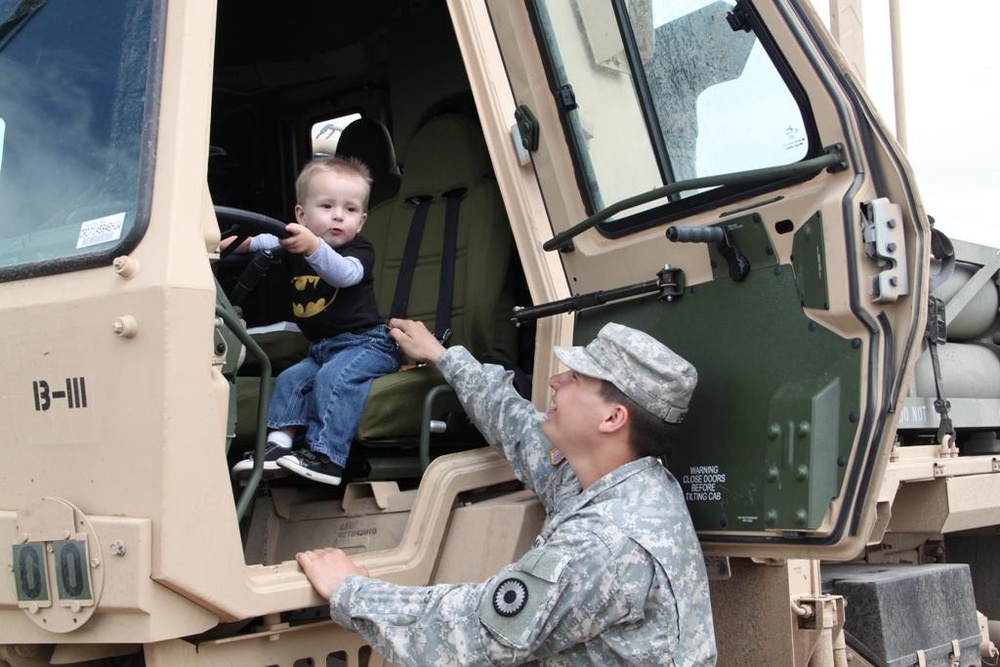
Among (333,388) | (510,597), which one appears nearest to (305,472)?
(333,388)

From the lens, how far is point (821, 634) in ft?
10.2

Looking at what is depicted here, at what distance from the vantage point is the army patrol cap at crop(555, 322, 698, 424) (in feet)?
8.52

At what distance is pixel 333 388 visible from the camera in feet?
9.78

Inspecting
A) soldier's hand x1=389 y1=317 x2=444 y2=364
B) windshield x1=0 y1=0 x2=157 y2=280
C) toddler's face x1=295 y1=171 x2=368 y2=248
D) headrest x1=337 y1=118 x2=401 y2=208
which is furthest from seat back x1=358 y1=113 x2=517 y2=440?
windshield x1=0 y1=0 x2=157 y2=280

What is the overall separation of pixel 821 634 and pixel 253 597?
1.56 meters

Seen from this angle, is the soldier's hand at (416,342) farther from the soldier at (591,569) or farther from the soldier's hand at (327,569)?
the soldier's hand at (327,569)

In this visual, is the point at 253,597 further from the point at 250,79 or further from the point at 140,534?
the point at 250,79

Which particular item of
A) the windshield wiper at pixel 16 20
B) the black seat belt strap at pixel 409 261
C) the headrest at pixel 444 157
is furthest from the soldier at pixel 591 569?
the windshield wiper at pixel 16 20

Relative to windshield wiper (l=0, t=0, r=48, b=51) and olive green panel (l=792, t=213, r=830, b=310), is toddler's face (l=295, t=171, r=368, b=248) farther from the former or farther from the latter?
olive green panel (l=792, t=213, r=830, b=310)

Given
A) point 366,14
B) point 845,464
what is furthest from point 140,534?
point 366,14

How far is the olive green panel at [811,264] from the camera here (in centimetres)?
253

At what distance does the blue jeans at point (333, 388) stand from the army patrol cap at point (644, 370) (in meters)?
0.61

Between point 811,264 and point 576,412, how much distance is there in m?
0.59

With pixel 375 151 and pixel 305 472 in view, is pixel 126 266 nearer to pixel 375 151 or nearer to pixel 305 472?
pixel 305 472
